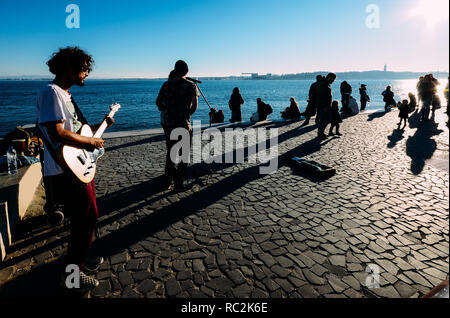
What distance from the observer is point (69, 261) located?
2506 millimetres

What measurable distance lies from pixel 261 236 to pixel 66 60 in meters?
3.12

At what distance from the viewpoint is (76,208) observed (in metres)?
2.38

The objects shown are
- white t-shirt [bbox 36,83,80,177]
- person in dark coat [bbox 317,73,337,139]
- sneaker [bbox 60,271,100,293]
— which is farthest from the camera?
person in dark coat [bbox 317,73,337,139]

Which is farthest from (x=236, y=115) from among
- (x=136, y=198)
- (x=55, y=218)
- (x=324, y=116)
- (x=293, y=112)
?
(x=55, y=218)

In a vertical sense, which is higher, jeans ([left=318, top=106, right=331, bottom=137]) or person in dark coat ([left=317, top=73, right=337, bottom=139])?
person in dark coat ([left=317, top=73, right=337, bottom=139])

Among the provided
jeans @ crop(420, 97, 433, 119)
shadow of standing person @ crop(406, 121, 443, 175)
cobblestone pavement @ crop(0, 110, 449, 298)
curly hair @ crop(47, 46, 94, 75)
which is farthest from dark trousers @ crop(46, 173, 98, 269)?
jeans @ crop(420, 97, 433, 119)

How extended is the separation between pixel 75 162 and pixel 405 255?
398cm

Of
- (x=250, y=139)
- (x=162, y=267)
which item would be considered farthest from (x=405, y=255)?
(x=250, y=139)

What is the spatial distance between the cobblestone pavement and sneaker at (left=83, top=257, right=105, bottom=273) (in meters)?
0.08

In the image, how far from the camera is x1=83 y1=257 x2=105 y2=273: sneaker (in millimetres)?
2848

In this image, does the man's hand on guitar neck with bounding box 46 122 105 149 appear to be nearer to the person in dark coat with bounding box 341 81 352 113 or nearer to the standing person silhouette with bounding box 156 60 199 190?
the standing person silhouette with bounding box 156 60 199 190

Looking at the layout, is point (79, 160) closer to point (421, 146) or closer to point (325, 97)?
point (325, 97)
